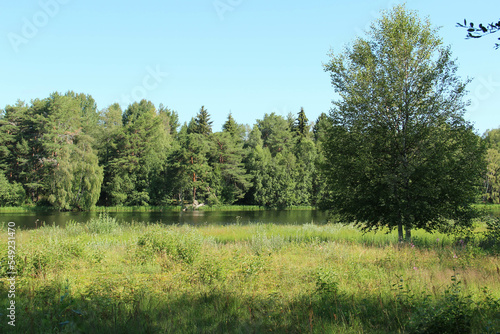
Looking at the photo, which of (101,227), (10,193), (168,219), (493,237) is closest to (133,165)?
(10,193)

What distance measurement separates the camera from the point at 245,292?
6.71 meters

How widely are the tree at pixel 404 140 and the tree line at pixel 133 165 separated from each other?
39.8 meters

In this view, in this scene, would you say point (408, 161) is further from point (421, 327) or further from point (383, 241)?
point (421, 327)

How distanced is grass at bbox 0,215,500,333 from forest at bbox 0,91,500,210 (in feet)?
135

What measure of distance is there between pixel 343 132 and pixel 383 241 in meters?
5.18

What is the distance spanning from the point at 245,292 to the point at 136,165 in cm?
6018

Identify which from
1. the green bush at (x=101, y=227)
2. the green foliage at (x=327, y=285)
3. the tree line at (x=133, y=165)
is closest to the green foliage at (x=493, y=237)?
the green foliage at (x=327, y=285)

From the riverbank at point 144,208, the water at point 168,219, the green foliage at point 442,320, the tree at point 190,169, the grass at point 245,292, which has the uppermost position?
the tree at point 190,169

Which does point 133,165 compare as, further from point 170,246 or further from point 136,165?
point 170,246

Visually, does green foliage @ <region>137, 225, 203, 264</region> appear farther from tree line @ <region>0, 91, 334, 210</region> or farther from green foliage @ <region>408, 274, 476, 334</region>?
tree line @ <region>0, 91, 334, 210</region>

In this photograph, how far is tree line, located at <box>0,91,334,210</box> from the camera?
52.1m

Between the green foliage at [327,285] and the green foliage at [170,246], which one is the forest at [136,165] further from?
the green foliage at [327,285]

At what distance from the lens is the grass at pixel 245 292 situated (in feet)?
16.5

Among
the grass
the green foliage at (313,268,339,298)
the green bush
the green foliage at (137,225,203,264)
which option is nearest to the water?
the green bush
